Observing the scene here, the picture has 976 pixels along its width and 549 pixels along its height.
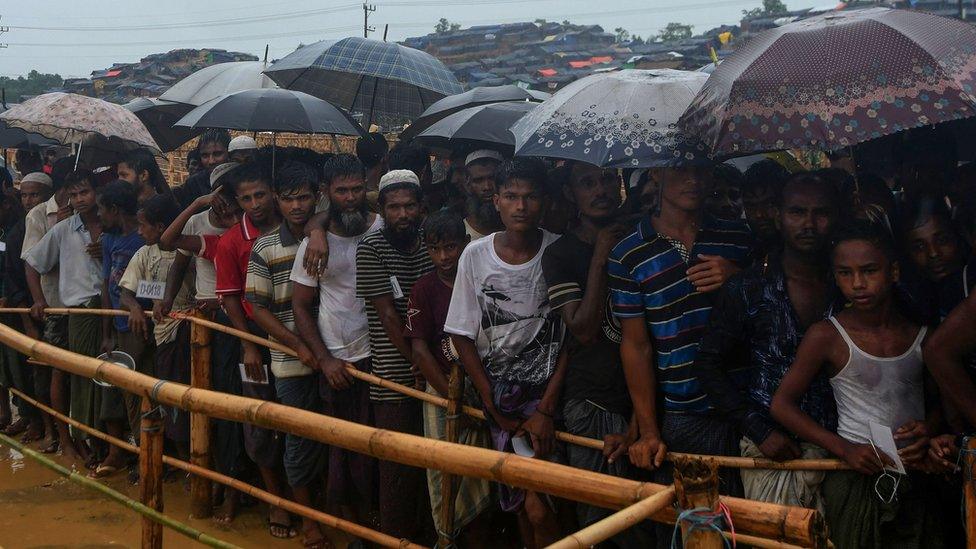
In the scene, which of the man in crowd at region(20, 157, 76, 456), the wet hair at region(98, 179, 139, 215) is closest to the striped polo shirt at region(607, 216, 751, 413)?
the wet hair at region(98, 179, 139, 215)

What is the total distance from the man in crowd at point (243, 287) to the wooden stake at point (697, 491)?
3466 millimetres

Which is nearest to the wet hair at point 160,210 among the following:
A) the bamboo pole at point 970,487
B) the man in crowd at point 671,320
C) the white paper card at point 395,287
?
the white paper card at point 395,287

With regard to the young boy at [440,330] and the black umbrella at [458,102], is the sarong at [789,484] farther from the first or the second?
the black umbrella at [458,102]

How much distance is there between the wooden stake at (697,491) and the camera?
6.77 ft

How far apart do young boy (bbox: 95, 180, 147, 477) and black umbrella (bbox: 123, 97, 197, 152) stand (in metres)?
2.80

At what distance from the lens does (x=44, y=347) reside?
386 centimetres

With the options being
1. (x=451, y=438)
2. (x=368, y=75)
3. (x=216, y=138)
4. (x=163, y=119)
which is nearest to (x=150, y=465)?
(x=451, y=438)

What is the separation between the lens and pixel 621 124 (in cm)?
368

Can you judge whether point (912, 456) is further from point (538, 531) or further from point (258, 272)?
point (258, 272)

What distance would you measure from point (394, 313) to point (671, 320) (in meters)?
1.46

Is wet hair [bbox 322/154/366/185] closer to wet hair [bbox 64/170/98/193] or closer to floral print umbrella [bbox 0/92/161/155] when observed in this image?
wet hair [bbox 64/170/98/193]

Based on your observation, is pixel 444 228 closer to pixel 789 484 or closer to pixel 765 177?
pixel 765 177


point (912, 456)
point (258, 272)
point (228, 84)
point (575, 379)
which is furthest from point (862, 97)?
point (228, 84)

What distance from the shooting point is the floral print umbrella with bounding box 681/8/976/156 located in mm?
2941
